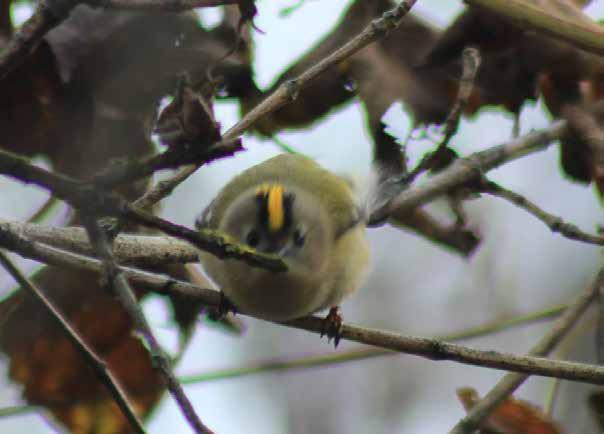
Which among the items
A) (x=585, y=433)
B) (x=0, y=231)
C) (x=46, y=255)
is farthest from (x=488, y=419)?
(x=585, y=433)

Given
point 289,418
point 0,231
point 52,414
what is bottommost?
point 0,231

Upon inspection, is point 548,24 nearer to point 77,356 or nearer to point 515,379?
point 515,379

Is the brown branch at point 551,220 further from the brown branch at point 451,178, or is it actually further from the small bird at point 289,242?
the small bird at point 289,242

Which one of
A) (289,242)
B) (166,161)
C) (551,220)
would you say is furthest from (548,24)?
(166,161)

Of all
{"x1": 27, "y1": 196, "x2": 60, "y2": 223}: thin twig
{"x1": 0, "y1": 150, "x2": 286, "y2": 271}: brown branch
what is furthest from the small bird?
{"x1": 0, "y1": 150, "x2": 286, "y2": 271}: brown branch

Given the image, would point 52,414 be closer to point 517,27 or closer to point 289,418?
point 517,27

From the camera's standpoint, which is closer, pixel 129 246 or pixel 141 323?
pixel 141 323

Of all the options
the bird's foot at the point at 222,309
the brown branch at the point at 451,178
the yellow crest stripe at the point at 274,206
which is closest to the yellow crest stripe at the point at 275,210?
the yellow crest stripe at the point at 274,206
